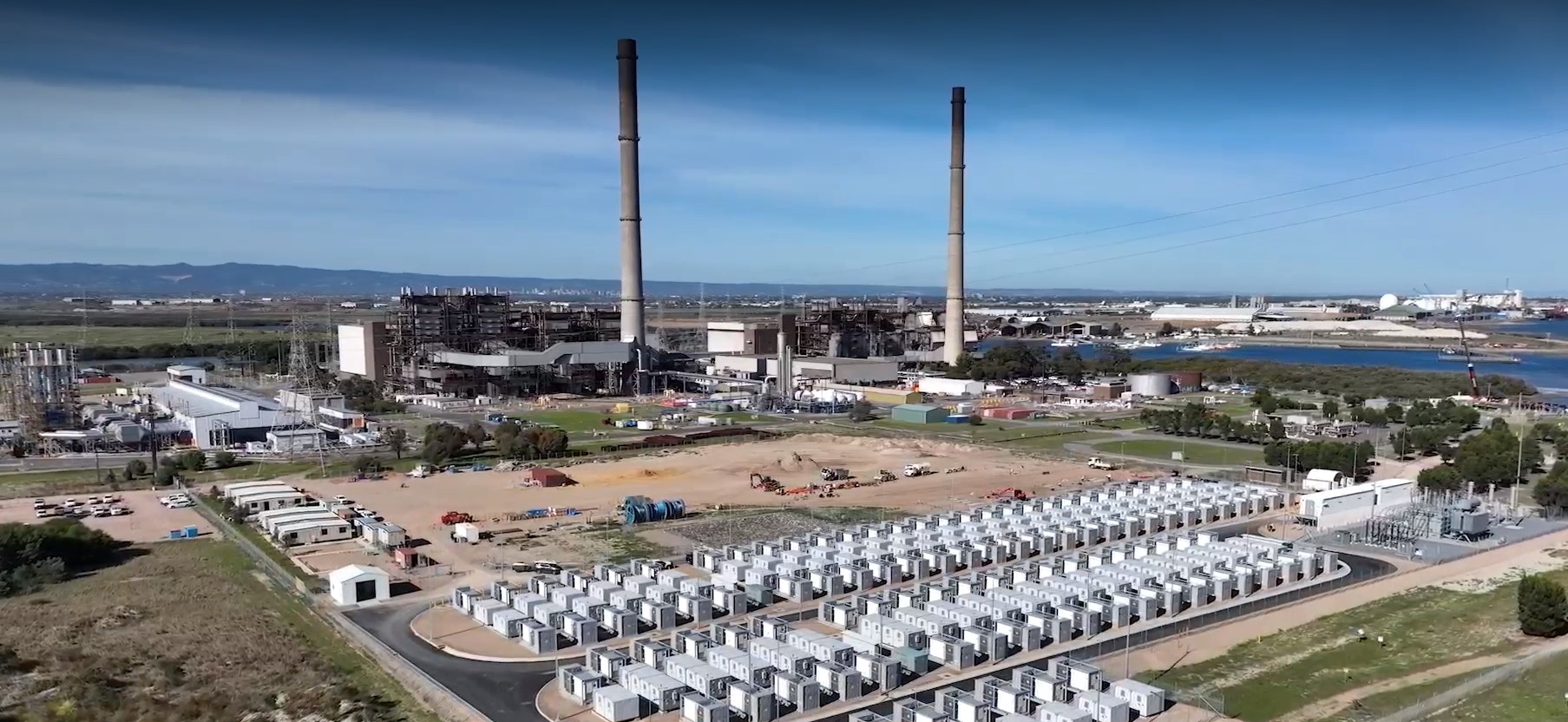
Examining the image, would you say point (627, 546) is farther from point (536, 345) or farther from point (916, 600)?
point (536, 345)

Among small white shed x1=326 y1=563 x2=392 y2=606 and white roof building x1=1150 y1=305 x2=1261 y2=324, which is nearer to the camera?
small white shed x1=326 y1=563 x2=392 y2=606

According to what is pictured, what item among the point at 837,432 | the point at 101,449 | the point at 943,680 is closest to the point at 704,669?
the point at 943,680

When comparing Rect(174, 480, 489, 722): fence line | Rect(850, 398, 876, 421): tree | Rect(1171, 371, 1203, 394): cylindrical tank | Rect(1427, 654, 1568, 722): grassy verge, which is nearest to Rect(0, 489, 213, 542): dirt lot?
Rect(174, 480, 489, 722): fence line

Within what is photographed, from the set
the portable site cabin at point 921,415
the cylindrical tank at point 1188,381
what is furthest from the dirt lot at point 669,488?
the cylindrical tank at point 1188,381

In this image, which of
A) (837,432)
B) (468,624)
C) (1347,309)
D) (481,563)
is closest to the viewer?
(468,624)

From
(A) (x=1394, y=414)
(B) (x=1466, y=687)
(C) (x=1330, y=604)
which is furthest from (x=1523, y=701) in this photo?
(A) (x=1394, y=414)

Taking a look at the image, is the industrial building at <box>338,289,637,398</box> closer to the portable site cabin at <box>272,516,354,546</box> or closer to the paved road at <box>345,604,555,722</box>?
the portable site cabin at <box>272,516,354,546</box>

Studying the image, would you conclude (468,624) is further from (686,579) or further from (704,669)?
(704,669)

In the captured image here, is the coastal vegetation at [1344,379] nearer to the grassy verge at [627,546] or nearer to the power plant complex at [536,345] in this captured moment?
the power plant complex at [536,345]
